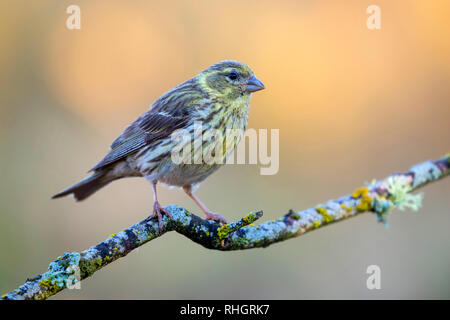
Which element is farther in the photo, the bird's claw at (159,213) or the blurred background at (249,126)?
the blurred background at (249,126)

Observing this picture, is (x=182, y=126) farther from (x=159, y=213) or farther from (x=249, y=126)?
(x=249, y=126)

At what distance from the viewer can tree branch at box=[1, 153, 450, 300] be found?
2.83m

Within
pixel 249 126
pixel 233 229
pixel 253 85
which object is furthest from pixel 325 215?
pixel 249 126

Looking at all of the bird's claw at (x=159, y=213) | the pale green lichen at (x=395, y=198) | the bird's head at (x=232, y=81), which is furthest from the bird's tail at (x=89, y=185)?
the pale green lichen at (x=395, y=198)

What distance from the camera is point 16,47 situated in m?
8.24

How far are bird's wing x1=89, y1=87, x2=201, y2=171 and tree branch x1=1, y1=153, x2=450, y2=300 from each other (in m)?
1.58

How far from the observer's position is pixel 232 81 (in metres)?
5.27

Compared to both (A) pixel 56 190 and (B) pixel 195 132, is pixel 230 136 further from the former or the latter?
(A) pixel 56 190

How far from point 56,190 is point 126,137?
260 cm

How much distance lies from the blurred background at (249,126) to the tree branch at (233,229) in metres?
2.41

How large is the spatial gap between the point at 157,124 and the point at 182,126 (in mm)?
371

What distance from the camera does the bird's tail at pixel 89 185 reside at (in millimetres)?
5508

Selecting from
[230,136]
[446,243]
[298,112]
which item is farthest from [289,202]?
[230,136]

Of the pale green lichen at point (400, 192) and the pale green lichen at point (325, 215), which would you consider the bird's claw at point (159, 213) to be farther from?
the pale green lichen at point (400, 192)
